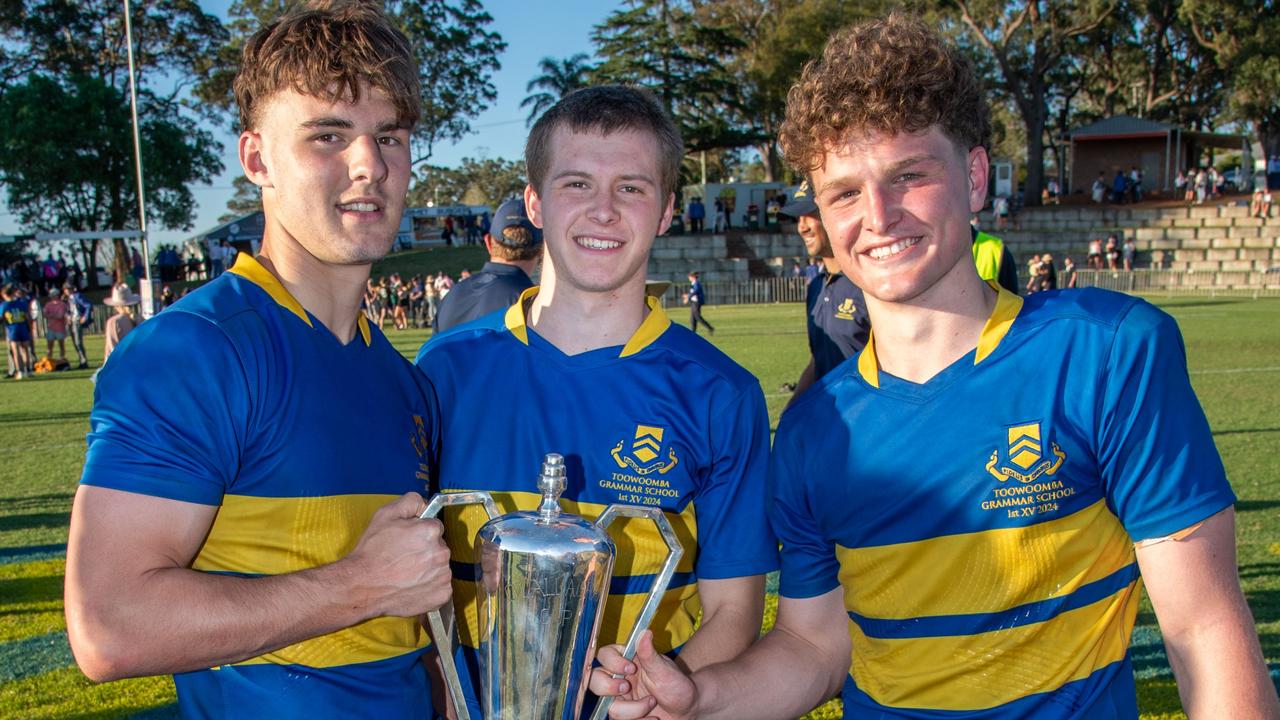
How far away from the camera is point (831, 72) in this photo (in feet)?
7.02

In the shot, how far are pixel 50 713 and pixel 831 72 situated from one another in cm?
468

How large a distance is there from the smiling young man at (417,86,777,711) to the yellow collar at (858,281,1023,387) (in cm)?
35

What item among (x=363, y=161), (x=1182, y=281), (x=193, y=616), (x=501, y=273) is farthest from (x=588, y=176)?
(x=1182, y=281)

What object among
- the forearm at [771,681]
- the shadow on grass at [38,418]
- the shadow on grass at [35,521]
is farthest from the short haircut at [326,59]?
the shadow on grass at [38,418]

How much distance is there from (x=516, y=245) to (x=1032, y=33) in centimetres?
5097

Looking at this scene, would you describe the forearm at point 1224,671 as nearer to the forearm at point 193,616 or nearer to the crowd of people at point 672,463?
the crowd of people at point 672,463

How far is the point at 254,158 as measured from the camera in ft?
7.30

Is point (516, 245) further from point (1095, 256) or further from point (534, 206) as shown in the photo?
point (1095, 256)

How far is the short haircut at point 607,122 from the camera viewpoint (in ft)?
8.24

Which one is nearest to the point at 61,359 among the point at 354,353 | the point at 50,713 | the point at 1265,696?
the point at 50,713

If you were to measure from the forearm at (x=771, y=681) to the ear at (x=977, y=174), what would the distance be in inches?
41.2

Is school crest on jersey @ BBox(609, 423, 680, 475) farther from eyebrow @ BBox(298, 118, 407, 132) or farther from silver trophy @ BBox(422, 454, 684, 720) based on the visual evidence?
eyebrow @ BBox(298, 118, 407, 132)

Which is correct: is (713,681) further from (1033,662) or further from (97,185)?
(97,185)

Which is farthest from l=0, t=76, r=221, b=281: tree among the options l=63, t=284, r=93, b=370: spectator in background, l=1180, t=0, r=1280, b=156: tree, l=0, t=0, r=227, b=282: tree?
l=1180, t=0, r=1280, b=156: tree
